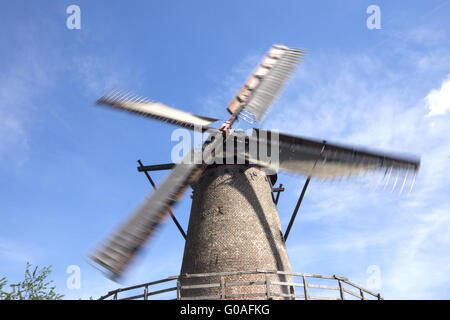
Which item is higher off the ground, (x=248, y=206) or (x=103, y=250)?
(x=248, y=206)

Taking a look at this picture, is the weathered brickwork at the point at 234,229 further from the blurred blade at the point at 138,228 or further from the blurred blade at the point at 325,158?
the blurred blade at the point at 138,228

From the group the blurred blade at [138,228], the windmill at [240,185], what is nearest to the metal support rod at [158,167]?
the windmill at [240,185]

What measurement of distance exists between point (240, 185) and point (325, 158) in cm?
252

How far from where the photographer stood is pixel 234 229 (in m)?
9.87

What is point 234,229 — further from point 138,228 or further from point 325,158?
point 325,158

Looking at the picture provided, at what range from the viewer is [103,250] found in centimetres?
759

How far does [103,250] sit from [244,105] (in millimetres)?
6714

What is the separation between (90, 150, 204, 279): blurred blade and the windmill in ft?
0.08

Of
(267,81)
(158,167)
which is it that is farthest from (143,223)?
(267,81)
